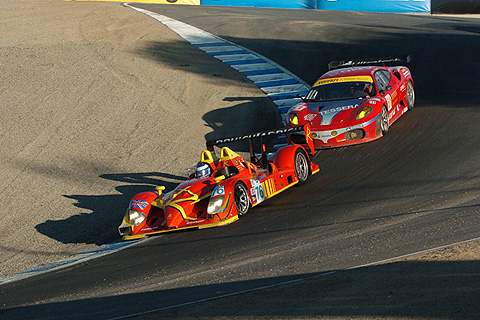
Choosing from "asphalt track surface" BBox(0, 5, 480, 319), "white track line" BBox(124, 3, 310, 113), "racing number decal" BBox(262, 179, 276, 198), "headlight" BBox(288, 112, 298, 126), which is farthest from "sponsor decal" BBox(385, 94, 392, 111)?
"racing number decal" BBox(262, 179, 276, 198)

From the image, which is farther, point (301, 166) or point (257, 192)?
point (301, 166)

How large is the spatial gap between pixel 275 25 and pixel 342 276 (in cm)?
1925

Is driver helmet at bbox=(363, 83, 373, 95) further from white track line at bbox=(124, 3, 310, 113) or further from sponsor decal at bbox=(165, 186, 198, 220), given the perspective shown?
sponsor decal at bbox=(165, 186, 198, 220)

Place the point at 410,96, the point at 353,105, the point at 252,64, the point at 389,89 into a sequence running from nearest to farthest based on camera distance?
the point at 353,105
the point at 389,89
the point at 410,96
the point at 252,64

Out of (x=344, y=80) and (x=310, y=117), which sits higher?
(x=344, y=80)

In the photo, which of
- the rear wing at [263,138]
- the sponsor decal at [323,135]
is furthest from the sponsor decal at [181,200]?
the sponsor decal at [323,135]

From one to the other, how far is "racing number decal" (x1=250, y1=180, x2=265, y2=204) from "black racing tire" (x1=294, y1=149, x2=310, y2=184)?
1146 mm

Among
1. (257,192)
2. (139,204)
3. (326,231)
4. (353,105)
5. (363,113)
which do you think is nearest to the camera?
(326,231)

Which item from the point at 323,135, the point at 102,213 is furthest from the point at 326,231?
the point at 323,135

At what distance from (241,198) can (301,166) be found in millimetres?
2021

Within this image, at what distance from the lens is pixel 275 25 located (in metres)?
24.8

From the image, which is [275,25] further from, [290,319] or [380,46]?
[290,319]

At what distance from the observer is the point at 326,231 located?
8.83 meters

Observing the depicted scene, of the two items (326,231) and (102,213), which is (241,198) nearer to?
(326,231)
